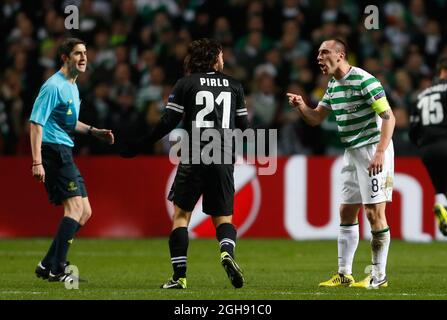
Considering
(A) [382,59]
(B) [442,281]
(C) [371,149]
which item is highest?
(A) [382,59]

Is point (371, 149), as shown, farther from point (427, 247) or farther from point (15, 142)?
point (15, 142)

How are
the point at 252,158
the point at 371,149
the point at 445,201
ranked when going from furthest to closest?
the point at 252,158 → the point at 445,201 → the point at 371,149

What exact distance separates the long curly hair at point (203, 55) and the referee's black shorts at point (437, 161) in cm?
455

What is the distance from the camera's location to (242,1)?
2036 cm

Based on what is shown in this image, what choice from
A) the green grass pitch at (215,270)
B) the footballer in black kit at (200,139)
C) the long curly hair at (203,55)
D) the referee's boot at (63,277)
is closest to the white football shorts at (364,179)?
the green grass pitch at (215,270)

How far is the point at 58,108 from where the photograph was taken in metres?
10.7

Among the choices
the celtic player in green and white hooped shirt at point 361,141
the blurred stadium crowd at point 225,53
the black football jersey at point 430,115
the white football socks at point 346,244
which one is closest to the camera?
the celtic player in green and white hooped shirt at point 361,141

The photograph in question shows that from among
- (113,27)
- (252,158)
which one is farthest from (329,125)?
(113,27)

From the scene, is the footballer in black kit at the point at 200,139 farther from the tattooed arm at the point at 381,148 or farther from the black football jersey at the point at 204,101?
the tattooed arm at the point at 381,148

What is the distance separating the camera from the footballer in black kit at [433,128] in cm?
1313

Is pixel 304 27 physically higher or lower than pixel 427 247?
higher

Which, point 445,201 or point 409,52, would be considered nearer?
point 445,201

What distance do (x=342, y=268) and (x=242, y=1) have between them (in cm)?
1080

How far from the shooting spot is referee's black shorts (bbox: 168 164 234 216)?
9523 millimetres
